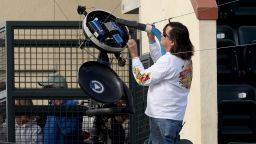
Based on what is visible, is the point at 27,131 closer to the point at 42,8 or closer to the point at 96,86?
the point at 96,86

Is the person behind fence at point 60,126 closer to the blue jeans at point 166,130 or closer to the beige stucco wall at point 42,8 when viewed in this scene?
the blue jeans at point 166,130

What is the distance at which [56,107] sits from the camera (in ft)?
23.1

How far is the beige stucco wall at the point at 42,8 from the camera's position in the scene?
13547mm

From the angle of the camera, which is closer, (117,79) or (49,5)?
(117,79)

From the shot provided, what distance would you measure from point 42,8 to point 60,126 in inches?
271

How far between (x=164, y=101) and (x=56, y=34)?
1636 millimetres

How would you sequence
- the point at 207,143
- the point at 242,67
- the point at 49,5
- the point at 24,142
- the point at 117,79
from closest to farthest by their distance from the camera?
1. the point at 117,79
2. the point at 24,142
3. the point at 207,143
4. the point at 242,67
5. the point at 49,5

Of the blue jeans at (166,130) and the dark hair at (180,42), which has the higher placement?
the dark hair at (180,42)

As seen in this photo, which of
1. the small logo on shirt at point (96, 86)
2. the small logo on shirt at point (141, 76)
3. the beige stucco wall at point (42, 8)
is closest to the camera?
the small logo on shirt at point (141, 76)

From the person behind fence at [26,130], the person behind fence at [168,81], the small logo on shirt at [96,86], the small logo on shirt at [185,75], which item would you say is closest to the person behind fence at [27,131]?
the person behind fence at [26,130]

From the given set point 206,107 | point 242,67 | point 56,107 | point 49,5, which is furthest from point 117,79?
point 49,5

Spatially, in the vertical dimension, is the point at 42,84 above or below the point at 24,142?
above

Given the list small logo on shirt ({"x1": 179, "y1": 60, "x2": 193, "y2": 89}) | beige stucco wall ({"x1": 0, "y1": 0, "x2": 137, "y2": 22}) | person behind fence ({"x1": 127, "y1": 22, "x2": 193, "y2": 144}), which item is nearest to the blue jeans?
person behind fence ({"x1": 127, "y1": 22, "x2": 193, "y2": 144})

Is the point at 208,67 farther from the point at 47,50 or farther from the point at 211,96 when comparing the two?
the point at 47,50
